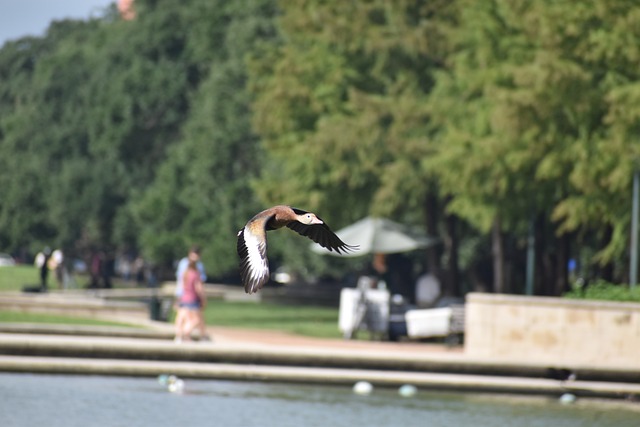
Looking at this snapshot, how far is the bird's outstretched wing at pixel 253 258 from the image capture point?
1072 centimetres

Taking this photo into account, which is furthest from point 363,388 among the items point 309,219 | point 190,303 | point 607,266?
point 607,266

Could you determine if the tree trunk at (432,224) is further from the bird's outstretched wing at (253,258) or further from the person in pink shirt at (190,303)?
the bird's outstretched wing at (253,258)

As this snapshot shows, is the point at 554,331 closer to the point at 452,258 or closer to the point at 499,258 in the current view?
the point at 499,258

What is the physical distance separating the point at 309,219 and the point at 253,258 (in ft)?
1.52

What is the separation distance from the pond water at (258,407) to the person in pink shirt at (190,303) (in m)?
3.49

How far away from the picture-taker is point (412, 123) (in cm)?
3878

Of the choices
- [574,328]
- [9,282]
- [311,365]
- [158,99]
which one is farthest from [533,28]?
[158,99]

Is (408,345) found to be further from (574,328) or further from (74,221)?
(74,221)

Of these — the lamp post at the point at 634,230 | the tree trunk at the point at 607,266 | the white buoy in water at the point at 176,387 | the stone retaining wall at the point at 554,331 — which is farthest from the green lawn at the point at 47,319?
the white buoy in water at the point at 176,387

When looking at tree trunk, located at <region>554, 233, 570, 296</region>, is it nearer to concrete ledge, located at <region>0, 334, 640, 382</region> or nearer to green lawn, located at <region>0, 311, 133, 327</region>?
green lawn, located at <region>0, 311, 133, 327</region>

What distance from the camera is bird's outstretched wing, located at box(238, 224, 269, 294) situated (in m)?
10.7

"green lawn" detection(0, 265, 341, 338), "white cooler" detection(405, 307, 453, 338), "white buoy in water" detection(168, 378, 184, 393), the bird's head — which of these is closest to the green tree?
"green lawn" detection(0, 265, 341, 338)

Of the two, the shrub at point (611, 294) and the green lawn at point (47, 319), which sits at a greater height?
the shrub at point (611, 294)

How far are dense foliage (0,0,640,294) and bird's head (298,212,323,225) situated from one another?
1893 cm
